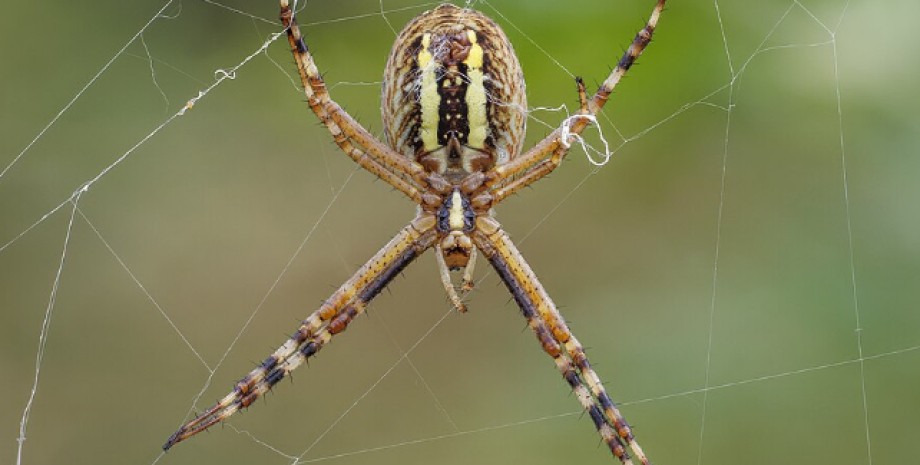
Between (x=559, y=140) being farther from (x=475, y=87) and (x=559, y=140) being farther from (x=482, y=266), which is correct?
(x=482, y=266)

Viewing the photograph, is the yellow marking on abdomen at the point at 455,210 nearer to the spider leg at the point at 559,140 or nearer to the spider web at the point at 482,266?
the spider leg at the point at 559,140

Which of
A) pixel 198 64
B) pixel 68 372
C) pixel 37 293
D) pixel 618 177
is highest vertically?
pixel 198 64

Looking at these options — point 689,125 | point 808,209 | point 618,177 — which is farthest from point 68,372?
point 808,209

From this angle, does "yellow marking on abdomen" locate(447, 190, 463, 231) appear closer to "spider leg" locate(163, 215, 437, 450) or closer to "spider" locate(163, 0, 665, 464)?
"spider" locate(163, 0, 665, 464)

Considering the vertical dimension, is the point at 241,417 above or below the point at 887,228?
above

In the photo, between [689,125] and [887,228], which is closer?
[887,228]

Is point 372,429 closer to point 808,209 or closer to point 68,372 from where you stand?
point 68,372

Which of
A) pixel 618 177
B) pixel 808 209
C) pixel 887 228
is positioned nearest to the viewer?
pixel 887 228
